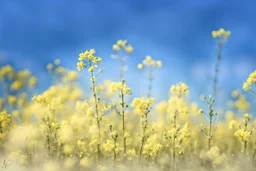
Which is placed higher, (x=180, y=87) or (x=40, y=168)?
(x=180, y=87)

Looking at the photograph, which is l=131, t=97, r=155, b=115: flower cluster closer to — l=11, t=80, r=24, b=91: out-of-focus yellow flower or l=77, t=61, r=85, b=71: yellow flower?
l=77, t=61, r=85, b=71: yellow flower

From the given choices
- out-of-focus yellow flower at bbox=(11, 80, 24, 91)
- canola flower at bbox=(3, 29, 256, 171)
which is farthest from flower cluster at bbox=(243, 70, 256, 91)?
out-of-focus yellow flower at bbox=(11, 80, 24, 91)

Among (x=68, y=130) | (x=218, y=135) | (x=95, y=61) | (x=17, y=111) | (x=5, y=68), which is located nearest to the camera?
(x=95, y=61)

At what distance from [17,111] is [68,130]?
4.23m

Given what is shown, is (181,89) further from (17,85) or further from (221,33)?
(17,85)

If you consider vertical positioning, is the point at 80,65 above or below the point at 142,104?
above

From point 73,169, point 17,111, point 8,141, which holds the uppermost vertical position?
point 17,111

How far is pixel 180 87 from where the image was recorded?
9555mm

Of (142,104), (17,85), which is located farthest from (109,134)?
(17,85)

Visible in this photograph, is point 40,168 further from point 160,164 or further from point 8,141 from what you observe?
point 160,164

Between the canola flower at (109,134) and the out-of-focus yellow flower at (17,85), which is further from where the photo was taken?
the out-of-focus yellow flower at (17,85)

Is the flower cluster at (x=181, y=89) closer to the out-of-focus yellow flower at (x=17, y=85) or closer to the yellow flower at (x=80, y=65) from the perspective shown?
the yellow flower at (x=80, y=65)

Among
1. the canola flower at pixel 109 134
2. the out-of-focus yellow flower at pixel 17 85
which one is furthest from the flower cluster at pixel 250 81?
the out-of-focus yellow flower at pixel 17 85

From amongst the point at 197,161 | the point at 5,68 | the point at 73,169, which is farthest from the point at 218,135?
the point at 5,68
